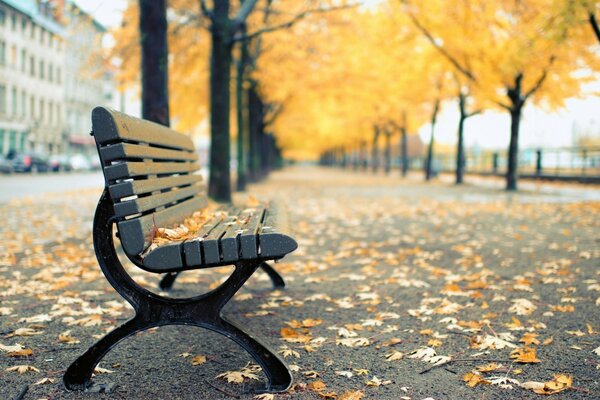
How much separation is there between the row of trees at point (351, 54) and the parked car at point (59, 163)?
21214 millimetres

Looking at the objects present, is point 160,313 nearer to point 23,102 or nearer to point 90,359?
point 90,359

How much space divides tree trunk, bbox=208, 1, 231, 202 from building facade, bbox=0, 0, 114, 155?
28709 mm

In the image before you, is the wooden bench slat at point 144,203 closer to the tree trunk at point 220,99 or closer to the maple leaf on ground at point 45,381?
the maple leaf on ground at point 45,381

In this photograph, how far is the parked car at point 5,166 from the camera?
110ft

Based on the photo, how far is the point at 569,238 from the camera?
7.63 meters

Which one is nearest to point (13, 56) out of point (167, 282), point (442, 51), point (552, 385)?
point (442, 51)

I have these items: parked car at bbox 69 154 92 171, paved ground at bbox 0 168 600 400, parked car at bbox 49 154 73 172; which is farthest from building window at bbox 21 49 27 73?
paved ground at bbox 0 168 600 400

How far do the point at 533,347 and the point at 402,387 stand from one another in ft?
3.23

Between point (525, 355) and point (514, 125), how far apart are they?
15.1 metres

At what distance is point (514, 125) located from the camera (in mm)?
17156

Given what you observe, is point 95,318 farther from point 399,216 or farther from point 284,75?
point 284,75

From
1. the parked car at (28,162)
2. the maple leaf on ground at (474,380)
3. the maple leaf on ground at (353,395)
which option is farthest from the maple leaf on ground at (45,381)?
the parked car at (28,162)

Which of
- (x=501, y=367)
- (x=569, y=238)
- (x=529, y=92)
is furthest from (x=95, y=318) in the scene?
(x=529, y=92)

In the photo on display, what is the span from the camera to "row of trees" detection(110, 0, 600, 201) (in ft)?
35.0
